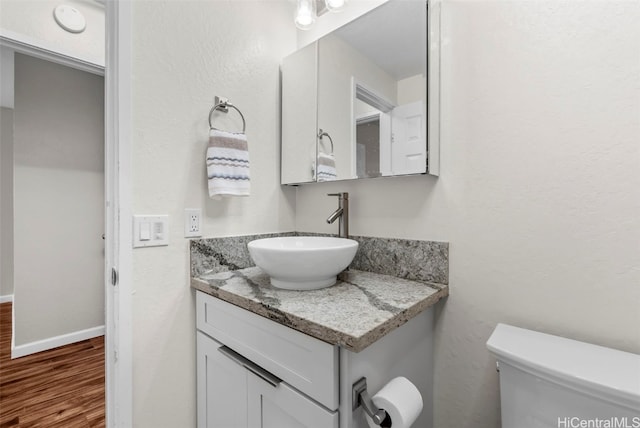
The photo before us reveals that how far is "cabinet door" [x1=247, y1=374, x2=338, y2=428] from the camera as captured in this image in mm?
662

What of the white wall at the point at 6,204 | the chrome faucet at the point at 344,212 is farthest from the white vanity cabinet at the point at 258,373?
the white wall at the point at 6,204

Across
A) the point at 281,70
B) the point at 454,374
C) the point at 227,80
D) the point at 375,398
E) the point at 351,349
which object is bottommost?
the point at 454,374

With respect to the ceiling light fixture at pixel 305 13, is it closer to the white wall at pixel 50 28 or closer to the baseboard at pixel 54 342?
the white wall at pixel 50 28

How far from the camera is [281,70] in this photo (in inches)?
56.2

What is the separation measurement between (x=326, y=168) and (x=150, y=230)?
0.75 metres

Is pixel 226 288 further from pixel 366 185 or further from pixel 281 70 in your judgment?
pixel 281 70

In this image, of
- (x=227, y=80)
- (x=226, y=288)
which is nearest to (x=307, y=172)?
(x=227, y=80)

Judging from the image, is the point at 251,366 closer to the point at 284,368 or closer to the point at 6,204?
the point at 284,368

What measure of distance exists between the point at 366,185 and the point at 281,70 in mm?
756

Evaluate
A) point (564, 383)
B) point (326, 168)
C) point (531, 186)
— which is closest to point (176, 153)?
point (326, 168)

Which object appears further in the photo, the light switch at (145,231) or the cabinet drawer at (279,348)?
the light switch at (145,231)

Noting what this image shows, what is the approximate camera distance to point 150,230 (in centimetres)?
99

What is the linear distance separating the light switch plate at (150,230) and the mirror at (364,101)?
59 cm

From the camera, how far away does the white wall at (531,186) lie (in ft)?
2.35
